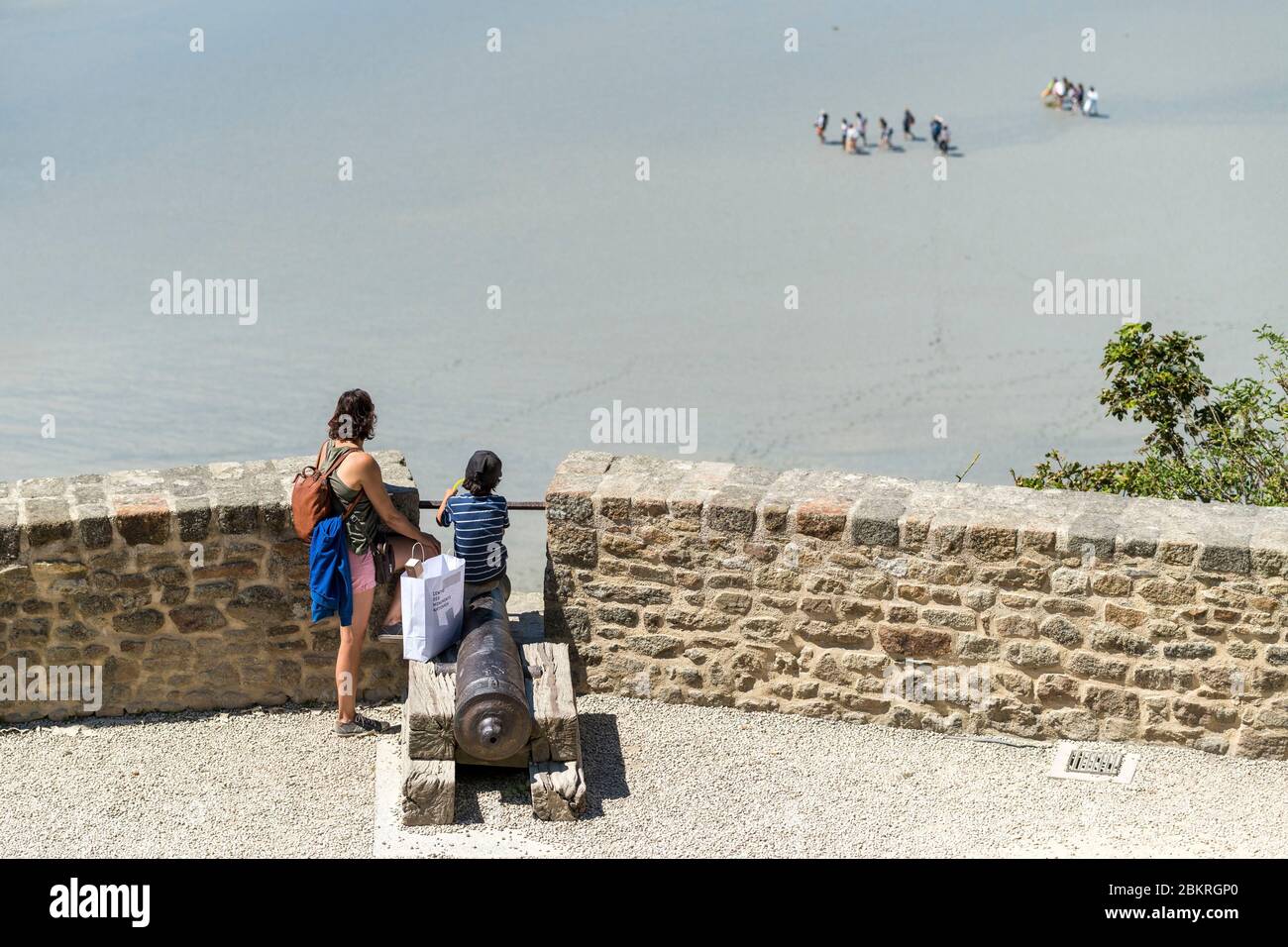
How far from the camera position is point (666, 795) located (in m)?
6.68

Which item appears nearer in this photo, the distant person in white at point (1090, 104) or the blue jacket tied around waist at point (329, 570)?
the blue jacket tied around waist at point (329, 570)

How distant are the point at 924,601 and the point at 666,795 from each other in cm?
152

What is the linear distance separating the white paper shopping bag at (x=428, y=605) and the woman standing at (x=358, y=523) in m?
0.29

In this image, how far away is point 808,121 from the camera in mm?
31953

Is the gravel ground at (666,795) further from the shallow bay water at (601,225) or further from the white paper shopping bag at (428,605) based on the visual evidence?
the shallow bay water at (601,225)

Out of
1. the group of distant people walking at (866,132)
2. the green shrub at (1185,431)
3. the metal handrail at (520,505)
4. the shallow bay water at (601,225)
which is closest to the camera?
the metal handrail at (520,505)

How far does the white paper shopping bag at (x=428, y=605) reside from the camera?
6.73 m

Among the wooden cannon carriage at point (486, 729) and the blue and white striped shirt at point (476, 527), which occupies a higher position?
the blue and white striped shirt at point (476, 527)

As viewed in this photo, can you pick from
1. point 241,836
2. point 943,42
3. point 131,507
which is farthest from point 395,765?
point 943,42

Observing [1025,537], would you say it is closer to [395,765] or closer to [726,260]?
[395,765]

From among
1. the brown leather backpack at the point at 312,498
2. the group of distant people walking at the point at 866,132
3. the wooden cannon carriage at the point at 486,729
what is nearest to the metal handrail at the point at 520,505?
the brown leather backpack at the point at 312,498
